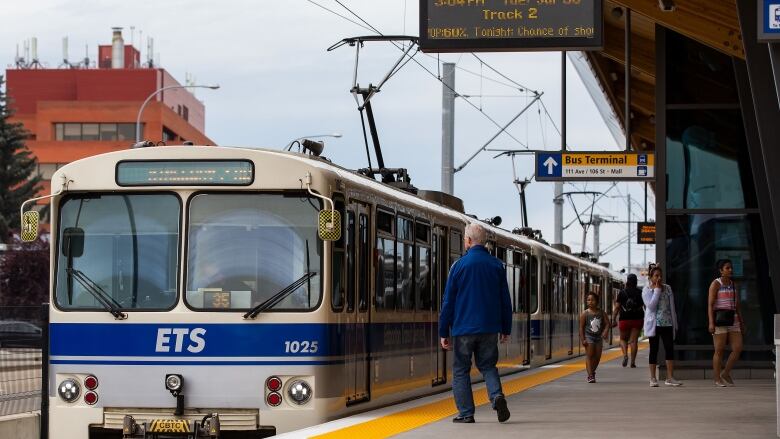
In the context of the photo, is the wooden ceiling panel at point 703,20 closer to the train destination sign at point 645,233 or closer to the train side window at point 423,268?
the train side window at point 423,268

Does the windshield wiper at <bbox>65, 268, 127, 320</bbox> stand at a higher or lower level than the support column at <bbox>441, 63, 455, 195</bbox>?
lower

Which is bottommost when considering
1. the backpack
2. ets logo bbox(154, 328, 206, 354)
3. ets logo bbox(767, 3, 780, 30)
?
ets logo bbox(154, 328, 206, 354)

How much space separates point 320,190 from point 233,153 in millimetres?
849

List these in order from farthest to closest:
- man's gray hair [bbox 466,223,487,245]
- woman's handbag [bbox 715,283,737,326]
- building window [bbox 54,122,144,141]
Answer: building window [bbox 54,122,144,141] → woman's handbag [bbox 715,283,737,326] → man's gray hair [bbox 466,223,487,245]

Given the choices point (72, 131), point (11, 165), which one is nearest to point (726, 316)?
point (11, 165)

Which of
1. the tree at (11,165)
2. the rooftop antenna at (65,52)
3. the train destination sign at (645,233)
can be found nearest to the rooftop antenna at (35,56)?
the rooftop antenna at (65,52)

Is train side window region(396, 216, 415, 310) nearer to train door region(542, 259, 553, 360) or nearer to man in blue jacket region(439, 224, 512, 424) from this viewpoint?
man in blue jacket region(439, 224, 512, 424)

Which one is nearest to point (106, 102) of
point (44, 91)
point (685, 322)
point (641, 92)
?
point (44, 91)

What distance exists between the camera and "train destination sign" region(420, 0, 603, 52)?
17.2 meters

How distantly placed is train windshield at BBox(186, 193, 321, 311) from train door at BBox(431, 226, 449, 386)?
213 inches

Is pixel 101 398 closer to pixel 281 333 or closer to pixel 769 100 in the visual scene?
pixel 281 333

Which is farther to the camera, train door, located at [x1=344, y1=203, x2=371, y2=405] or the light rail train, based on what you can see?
train door, located at [x1=344, y1=203, x2=371, y2=405]

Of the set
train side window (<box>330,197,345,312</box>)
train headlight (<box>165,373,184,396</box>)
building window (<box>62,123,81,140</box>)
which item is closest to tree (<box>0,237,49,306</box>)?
building window (<box>62,123,81,140</box>)

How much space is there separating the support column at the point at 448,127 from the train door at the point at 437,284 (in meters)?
11.9
